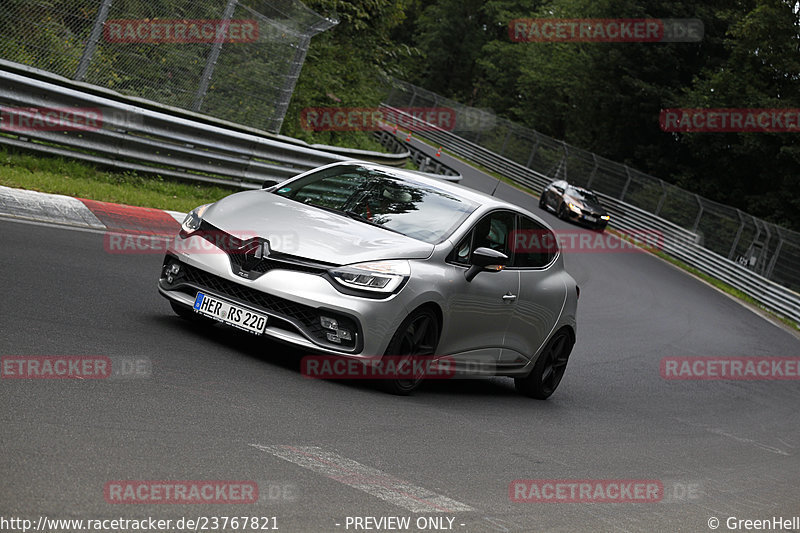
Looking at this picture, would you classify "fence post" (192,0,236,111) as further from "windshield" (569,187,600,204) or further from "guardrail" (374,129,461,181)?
"windshield" (569,187,600,204)

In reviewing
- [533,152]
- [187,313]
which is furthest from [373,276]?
[533,152]

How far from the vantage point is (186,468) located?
16.4 feet

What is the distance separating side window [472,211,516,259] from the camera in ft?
28.5

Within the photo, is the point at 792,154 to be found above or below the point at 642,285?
above

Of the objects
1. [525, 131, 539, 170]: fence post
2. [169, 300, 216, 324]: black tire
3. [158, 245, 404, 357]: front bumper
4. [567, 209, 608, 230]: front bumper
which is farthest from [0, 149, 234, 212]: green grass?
[525, 131, 539, 170]: fence post

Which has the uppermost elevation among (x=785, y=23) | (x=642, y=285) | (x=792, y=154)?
(x=785, y=23)

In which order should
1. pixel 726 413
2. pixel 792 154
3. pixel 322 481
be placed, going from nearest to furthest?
pixel 322 481
pixel 726 413
pixel 792 154

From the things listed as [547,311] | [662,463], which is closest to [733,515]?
[662,463]

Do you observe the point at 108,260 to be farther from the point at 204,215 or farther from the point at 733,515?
the point at 733,515

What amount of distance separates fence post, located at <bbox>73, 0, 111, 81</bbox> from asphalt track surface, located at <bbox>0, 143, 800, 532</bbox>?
3582 millimetres

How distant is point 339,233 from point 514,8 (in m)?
82.2

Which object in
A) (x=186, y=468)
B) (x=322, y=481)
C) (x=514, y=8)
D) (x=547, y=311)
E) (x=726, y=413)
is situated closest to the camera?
(x=186, y=468)

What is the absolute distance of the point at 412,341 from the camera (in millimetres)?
7734

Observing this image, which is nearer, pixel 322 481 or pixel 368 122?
pixel 322 481
